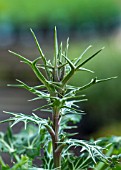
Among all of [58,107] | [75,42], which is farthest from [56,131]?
[75,42]

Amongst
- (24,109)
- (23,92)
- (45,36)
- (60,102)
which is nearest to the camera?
(60,102)

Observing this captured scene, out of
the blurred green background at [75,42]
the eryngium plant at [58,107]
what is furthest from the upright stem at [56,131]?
the blurred green background at [75,42]

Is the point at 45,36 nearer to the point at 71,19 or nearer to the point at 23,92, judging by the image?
the point at 71,19

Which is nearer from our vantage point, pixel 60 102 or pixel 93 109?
pixel 60 102

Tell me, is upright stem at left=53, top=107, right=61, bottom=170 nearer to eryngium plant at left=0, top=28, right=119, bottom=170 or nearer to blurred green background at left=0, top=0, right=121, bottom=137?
eryngium plant at left=0, top=28, right=119, bottom=170

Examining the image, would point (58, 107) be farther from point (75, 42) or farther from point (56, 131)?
point (75, 42)

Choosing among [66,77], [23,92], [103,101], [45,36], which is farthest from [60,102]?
[45,36]

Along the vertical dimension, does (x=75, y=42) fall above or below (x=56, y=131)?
above

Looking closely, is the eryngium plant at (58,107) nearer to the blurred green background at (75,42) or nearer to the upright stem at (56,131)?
the upright stem at (56,131)

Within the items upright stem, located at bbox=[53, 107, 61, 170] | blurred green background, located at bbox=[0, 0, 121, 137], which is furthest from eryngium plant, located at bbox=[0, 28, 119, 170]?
blurred green background, located at bbox=[0, 0, 121, 137]
